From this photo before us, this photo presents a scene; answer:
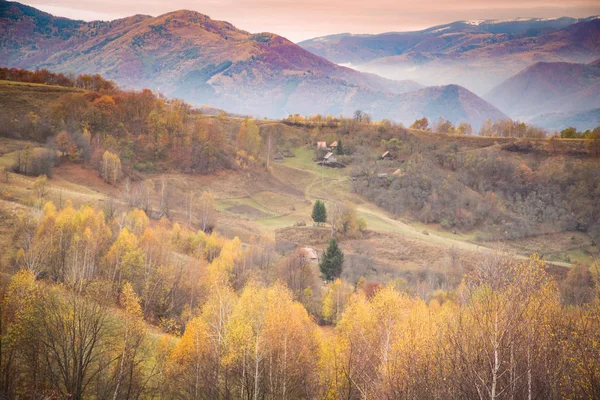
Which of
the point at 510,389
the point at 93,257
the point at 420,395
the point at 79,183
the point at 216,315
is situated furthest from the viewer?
the point at 79,183

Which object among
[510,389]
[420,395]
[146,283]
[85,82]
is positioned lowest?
[146,283]

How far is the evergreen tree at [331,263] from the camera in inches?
2282

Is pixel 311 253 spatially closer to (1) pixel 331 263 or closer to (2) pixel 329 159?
(1) pixel 331 263

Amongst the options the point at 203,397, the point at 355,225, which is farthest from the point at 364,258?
the point at 203,397

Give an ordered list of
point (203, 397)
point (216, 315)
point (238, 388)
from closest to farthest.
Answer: point (203, 397)
point (238, 388)
point (216, 315)

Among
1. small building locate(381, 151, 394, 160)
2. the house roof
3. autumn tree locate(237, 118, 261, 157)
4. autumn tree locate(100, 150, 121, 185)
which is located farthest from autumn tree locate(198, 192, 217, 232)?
small building locate(381, 151, 394, 160)

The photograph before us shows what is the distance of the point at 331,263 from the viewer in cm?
5803

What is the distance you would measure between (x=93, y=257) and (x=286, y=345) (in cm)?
2390

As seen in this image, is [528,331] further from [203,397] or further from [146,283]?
[146,283]

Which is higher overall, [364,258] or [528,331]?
[528,331]

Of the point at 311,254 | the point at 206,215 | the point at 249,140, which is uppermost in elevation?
the point at 249,140

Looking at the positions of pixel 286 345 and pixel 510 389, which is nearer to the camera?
pixel 510 389

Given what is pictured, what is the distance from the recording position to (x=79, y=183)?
75.8 meters

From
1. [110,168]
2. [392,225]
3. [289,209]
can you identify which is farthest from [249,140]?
[392,225]
